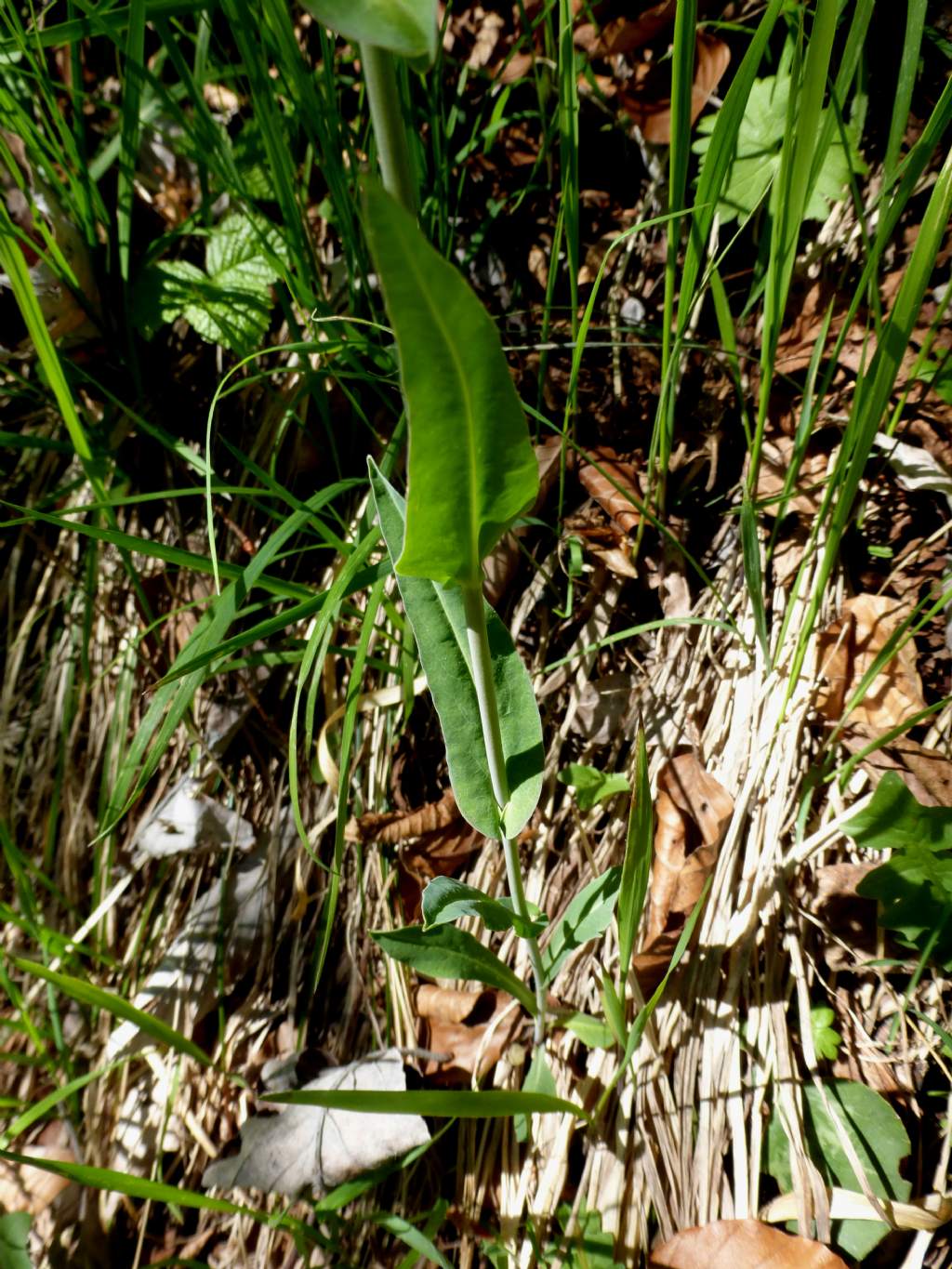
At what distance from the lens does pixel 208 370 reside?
1.59m

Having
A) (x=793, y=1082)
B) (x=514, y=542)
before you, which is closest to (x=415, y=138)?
(x=514, y=542)

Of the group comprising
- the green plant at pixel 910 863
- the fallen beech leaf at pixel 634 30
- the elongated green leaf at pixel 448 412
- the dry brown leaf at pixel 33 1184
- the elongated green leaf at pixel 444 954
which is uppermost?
the fallen beech leaf at pixel 634 30

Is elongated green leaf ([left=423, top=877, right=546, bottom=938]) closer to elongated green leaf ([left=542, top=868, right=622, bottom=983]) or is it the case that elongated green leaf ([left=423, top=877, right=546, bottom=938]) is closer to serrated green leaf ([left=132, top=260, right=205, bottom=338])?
elongated green leaf ([left=542, top=868, right=622, bottom=983])

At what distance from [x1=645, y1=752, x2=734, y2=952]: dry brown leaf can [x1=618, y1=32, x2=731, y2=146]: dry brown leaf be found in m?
0.98

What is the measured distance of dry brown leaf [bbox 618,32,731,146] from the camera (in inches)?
50.6

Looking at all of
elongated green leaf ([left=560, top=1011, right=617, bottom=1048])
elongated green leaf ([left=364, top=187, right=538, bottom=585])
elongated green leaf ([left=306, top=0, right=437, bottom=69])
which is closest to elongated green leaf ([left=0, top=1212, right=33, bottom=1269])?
elongated green leaf ([left=560, top=1011, right=617, bottom=1048])

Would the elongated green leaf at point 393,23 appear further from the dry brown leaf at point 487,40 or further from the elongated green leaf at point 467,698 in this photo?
the dry brown leaf at point 487,40

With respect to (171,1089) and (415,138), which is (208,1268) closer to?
(171,1089)

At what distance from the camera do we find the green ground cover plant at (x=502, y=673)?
3.10 ft

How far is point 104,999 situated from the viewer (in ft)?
3.23

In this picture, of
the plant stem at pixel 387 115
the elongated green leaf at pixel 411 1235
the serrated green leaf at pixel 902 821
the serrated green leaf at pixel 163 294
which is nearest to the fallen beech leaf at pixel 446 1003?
the elongated green leaf at pixel 411 1235

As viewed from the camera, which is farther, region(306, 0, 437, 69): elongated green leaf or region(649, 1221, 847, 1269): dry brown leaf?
region(649, 1221, 847, 1269): dry brown leaf

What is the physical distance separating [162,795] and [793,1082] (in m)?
1.08

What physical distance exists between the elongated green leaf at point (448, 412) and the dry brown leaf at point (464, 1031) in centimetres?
80
